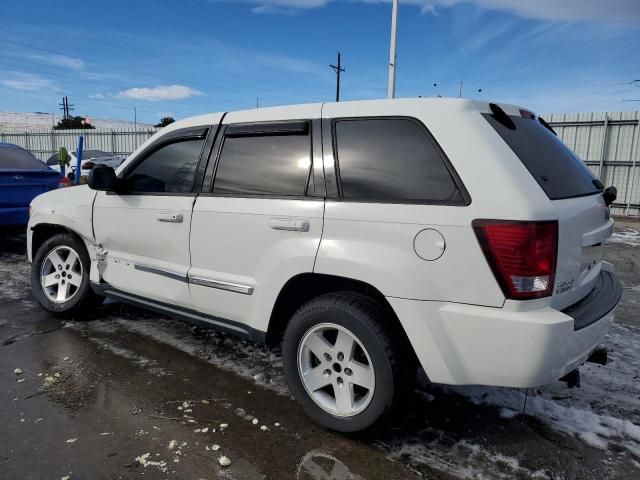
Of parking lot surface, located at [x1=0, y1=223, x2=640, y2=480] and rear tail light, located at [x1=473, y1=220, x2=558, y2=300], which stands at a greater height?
rear tail light, located at [x1=473, y1=220, x2=558, y2=300]

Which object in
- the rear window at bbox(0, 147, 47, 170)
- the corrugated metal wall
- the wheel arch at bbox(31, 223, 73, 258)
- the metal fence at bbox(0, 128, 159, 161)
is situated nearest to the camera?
the wheel arch at bbox(31, 223, 73, 258)

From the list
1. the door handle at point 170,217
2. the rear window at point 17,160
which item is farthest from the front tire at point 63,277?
the rear window at point 17,160

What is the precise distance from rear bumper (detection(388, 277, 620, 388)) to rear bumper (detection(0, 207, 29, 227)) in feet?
21.7

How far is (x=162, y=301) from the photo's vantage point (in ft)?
11.7

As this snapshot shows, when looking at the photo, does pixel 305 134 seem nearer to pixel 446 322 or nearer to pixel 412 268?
pixel 412 268

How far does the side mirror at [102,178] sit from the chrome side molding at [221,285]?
1.06 m

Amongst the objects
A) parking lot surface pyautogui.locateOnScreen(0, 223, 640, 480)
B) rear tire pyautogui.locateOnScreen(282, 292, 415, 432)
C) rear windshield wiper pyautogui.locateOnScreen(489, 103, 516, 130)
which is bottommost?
parking lot surface pyautogui.locateOnScreen(0, 223, 640, 480)

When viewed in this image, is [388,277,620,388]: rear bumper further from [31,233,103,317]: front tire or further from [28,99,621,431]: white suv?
[31,233,103,317]: front tire

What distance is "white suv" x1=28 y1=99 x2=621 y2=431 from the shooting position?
7.25ft

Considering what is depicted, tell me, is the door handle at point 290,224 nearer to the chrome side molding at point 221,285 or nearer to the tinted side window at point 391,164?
the tinted side window at point 391,164

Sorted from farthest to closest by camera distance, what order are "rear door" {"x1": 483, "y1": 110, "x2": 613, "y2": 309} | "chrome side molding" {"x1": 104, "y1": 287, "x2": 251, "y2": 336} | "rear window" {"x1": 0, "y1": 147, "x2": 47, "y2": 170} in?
"rear window" {"x1": 0, "y1": 147, "x2": 47, "y2": 170} → "chrome side molding" {"x1": 104, "y1": 287, "x2": 251, "y2": 336} → "rear door" {"x1": 483, "y1": 110, "x2": 613, "y2": 309}

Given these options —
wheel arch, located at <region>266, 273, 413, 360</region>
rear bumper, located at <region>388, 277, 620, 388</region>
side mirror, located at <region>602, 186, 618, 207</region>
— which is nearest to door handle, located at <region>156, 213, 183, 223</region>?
wheel arch, located at <region>266, 273, 413, 360</region>

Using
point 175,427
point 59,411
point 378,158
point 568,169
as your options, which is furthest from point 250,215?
point 568,169

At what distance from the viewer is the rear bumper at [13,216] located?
681 cm
